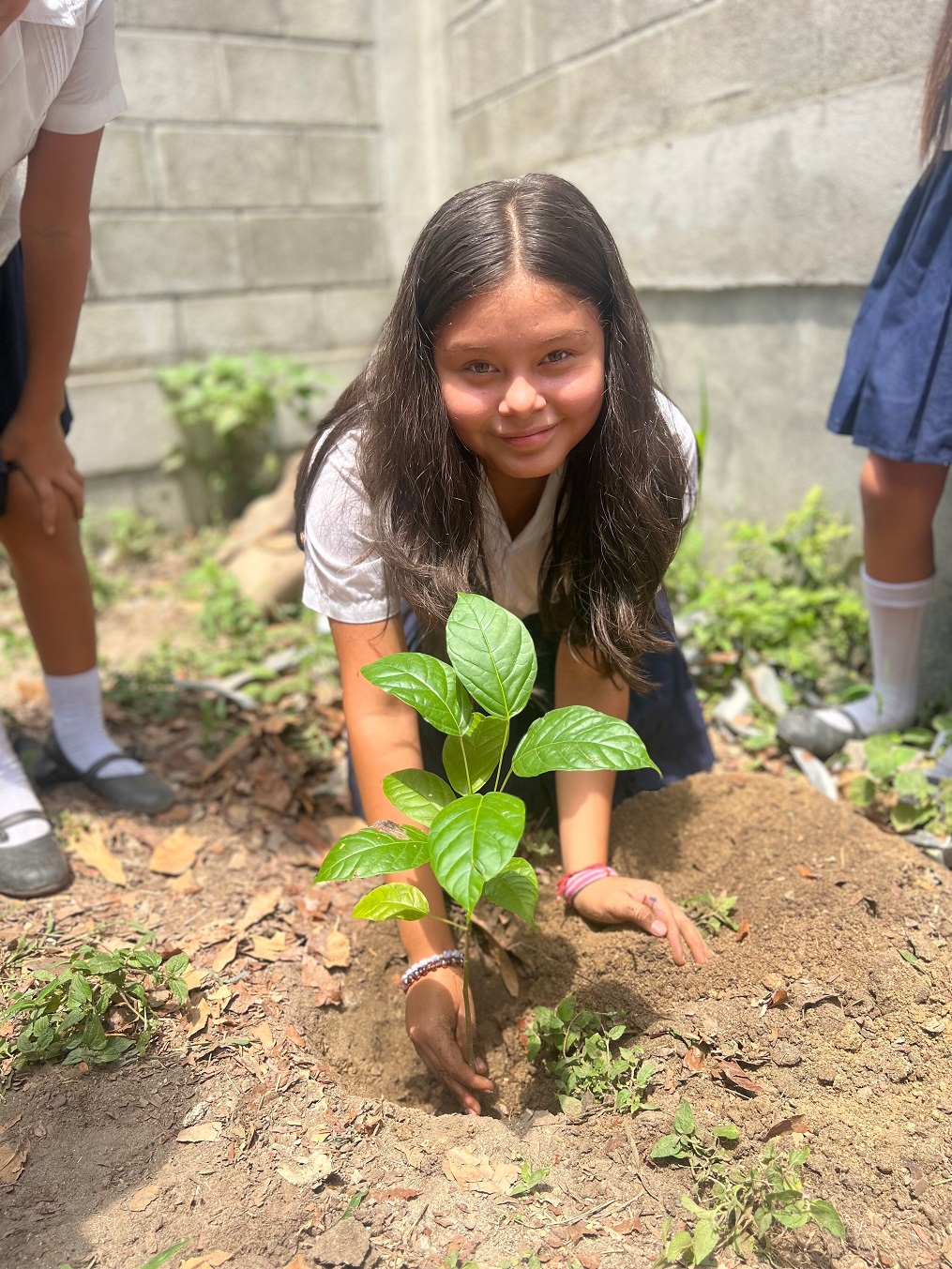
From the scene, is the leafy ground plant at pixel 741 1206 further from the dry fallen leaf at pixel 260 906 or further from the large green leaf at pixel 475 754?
the dry fallen leaf at pixel 260 906

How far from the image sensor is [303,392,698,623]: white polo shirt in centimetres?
157

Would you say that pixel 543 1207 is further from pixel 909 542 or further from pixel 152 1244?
pixel 909 542

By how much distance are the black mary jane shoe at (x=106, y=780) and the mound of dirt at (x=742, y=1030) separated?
0.69m

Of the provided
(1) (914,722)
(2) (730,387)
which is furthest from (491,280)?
(2) (730,387)

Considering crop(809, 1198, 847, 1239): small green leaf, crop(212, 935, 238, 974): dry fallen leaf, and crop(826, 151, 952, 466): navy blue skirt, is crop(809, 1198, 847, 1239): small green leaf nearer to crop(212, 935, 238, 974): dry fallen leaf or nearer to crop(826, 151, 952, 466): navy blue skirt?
crop(212, 935, 238, 974): dry fallen leaf

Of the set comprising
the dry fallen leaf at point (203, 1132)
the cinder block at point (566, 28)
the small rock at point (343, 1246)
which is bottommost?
the small rock at point (343, 1246)

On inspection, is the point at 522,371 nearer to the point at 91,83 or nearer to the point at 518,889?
the point at 518,889

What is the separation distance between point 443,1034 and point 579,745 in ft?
1.78

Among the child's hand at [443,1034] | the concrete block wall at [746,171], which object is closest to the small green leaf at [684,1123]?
the child's hand at [443,1034]

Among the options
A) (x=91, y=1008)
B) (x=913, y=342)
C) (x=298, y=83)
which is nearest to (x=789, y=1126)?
(x=91, y=1008)

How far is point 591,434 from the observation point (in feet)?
5.09

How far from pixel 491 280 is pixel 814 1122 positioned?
1.23 meters

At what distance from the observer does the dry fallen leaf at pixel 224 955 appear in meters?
1.67

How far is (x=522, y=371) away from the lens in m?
1.37
